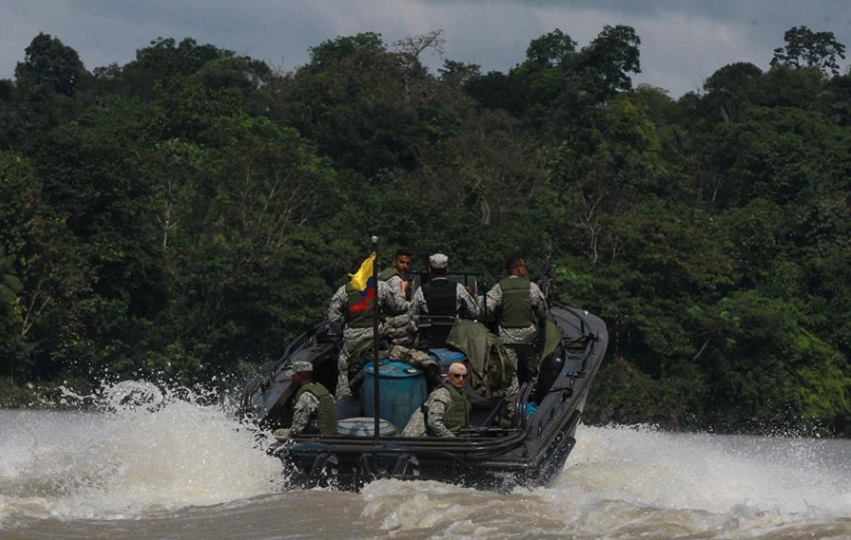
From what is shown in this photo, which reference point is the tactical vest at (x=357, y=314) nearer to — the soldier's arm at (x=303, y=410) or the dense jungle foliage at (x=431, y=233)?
the soldier's arm at (x=303, y=410)

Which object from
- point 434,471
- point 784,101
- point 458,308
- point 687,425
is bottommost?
point 687,425

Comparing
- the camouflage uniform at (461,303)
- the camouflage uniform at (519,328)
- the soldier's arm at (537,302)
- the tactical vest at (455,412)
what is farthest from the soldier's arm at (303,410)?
the soldier's arm at (537,302)

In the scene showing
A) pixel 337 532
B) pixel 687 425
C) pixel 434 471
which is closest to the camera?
pixel 337 532

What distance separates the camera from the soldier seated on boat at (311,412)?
41.8 ft

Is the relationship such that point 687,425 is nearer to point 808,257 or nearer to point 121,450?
point 808,257

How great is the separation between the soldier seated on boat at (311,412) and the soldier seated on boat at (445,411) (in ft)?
1.79

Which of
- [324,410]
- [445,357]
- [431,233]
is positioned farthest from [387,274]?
[431,233]

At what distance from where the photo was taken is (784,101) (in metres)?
49.5

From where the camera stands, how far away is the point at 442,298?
46.8 feet

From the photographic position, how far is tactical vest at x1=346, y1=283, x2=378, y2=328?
14086 millimetres

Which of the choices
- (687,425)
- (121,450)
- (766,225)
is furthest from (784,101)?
(121,450)

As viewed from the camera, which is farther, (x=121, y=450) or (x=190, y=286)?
(x=190, y=286)

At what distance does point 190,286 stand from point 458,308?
71.3 ft

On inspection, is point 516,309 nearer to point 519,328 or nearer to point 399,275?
point 519,328
